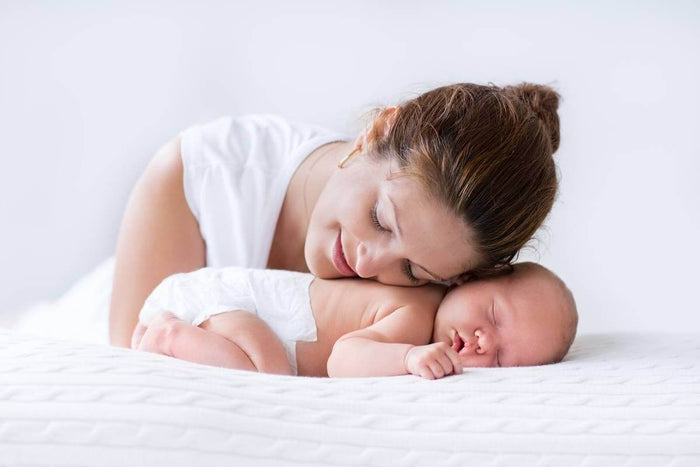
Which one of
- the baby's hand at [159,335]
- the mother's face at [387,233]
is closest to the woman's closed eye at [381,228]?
the mother's face at [387,233]

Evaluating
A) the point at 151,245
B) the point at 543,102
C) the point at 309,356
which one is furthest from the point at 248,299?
the point at 543,102

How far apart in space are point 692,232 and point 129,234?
1.64 meters

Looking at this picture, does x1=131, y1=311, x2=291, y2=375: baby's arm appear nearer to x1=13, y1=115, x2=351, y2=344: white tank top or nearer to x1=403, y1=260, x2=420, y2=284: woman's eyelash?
x1=403, y1=260, x2=420, y2=284: woman's eyelash

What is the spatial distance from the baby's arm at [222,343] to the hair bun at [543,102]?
0.65 meters

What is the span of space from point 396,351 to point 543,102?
0.66 metres

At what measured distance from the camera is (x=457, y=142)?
1.58 m

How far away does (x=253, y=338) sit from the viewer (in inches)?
61.5

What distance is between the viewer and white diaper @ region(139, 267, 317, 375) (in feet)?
5.46

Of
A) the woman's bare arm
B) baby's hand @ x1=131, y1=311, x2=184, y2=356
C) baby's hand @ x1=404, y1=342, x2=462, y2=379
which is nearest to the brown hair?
baby's hand @ x1=404, y1=342, x2=462, y2=379

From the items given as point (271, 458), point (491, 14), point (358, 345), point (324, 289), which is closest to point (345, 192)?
point (324, 289)

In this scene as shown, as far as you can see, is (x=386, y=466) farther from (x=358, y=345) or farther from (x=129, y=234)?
(x=129, y=234)

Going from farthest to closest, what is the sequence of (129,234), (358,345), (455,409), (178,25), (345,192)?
(178,25), (129,234), (345,192), (358,345), (455,409)

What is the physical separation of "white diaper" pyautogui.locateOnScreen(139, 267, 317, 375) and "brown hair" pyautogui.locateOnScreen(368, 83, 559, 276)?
293 mm

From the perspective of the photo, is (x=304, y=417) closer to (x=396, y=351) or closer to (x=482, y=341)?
(x=396, y=351)
